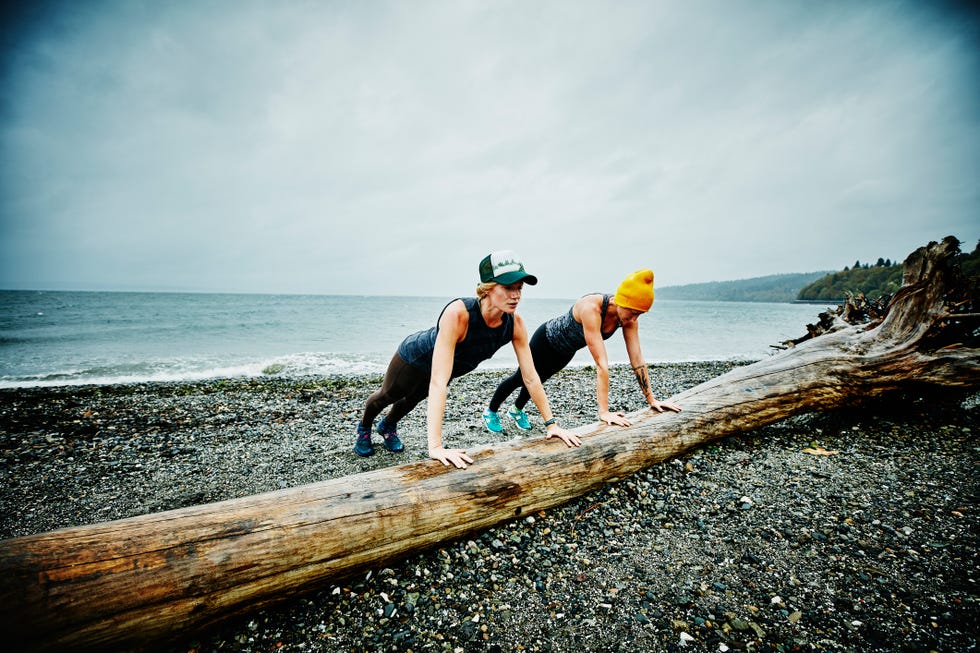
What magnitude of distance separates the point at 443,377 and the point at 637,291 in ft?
8.39

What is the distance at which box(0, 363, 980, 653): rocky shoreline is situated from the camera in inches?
92.0

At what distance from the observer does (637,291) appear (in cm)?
446

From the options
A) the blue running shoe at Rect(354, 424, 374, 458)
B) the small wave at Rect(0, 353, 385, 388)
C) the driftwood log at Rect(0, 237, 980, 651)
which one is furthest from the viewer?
the small wave at Rect(0, 353, 385, 388)

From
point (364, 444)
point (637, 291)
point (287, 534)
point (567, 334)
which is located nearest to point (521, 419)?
point (567, 334)

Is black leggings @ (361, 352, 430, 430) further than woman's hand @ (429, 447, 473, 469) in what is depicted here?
Yes

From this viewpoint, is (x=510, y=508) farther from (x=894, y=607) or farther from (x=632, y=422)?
(x=894, y=607)

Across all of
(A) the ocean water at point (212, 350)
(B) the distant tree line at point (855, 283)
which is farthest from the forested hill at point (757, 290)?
(A) the ocean water at point (212, 350)

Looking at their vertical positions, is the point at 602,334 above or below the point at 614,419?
above

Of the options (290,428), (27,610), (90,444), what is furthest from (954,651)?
(90,444)

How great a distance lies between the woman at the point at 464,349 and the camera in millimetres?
3301

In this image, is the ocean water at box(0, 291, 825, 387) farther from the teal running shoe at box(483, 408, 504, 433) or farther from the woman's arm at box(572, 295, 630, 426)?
the woman's arm at box(572, 295, 630, 426)

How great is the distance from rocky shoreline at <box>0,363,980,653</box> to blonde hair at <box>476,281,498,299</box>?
2.11 m

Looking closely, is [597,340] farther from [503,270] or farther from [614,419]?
[503,270]

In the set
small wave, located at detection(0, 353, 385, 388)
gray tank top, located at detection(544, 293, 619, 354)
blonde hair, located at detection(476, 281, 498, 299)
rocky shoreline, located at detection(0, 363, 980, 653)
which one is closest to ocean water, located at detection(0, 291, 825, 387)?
small wave, located at detection(0, 353, 385, 388)
